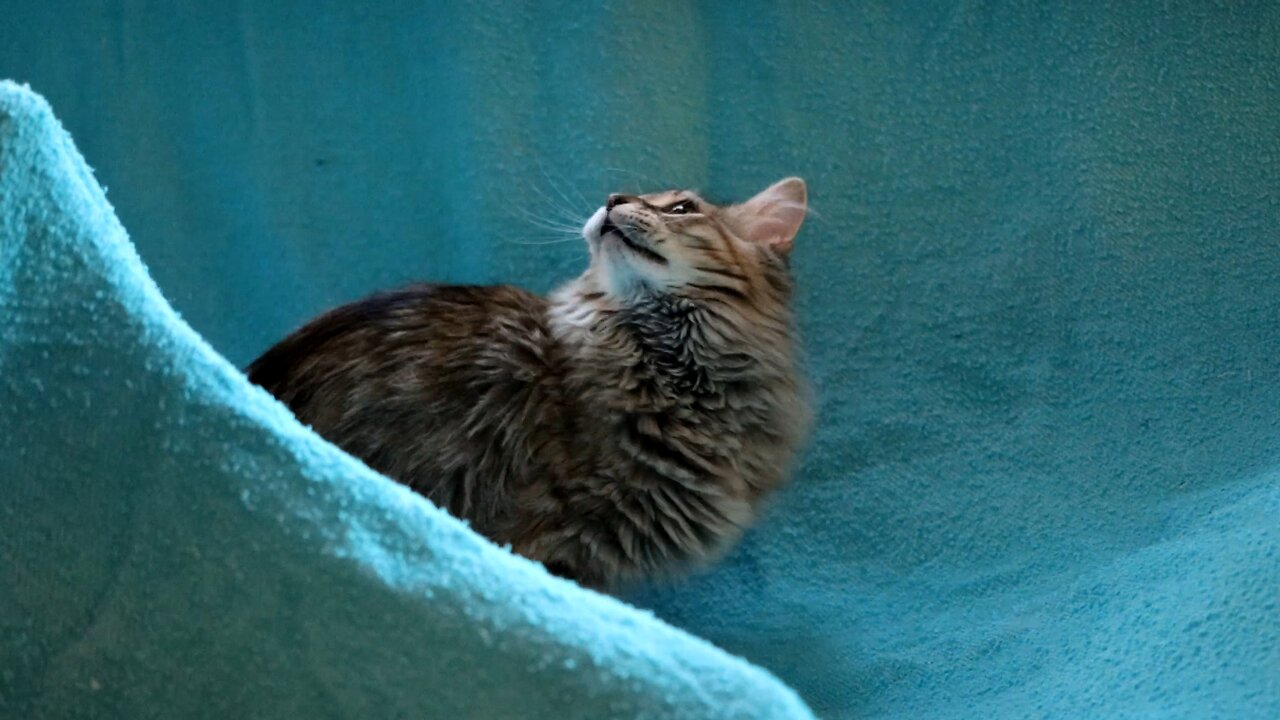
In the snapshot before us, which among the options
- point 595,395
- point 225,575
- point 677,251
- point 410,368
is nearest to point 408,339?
point 410,368

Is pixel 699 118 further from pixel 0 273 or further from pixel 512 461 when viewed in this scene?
pixel 0 273

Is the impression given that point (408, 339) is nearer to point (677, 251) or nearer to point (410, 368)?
point (410, 368)

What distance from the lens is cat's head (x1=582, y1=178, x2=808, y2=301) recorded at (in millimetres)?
1491

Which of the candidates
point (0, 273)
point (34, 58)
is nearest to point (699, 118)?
point (34, 58)

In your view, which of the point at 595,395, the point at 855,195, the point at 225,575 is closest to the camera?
Result: the point at 225,575

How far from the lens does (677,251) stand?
150 cm

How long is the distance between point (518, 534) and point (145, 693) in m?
0.57

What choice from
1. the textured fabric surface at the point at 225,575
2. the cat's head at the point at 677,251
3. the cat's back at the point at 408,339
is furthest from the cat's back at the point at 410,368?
the textured fabric surface at the point at 225,575

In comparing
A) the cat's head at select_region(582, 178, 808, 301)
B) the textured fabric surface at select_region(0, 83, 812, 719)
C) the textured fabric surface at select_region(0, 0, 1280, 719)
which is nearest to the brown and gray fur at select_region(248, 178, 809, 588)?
the cat's head at select_region(582, 178, 808, 301)

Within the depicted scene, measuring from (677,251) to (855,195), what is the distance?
1.54ft

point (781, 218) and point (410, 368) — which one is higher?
point (781, 218)

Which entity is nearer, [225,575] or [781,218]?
[225,575]

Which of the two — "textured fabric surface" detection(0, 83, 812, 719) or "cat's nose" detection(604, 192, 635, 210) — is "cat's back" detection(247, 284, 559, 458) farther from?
"textured fabric surface" detection(0, 83, 812, 719)

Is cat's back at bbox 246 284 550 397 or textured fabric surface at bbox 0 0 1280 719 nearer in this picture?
cat's back at bbox 246 284 550 397
